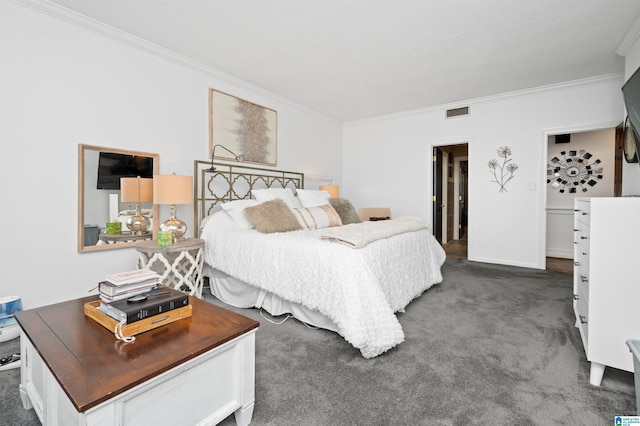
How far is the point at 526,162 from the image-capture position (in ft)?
13.6

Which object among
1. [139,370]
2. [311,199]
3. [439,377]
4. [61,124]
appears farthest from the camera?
[311,199]

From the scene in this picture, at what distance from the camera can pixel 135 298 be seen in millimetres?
1306

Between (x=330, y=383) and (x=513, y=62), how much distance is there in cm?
371

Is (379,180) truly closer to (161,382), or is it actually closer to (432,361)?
(432,361)

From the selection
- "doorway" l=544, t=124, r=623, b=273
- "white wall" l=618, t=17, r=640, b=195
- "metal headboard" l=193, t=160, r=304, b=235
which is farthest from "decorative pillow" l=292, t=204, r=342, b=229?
"doorway" l=544, t=124, r=623, b=273

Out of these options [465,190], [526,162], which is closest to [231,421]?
[526,162]

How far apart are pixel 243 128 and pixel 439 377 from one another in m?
3.40

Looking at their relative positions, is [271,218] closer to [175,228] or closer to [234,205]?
[234,205]

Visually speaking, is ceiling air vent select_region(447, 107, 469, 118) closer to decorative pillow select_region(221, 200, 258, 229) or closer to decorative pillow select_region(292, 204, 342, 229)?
decorative pillow select_region(292, 204, 342, 229)

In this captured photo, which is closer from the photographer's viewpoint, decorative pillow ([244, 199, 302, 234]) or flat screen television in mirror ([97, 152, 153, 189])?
flat screen television in mirror ([97, 152, 153, 189])

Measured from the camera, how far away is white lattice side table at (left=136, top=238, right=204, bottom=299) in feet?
8.09

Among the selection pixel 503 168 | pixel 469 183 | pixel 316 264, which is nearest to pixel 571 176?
pixel 503 168

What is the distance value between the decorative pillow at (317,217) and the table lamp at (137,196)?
146cm

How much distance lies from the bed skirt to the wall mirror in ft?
2.82
